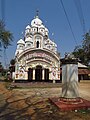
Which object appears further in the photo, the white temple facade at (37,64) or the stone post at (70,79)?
the white temple facade at (37,64)

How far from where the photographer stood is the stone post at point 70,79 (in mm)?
10555

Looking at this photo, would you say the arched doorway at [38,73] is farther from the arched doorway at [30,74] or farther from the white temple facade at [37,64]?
the arched doorway at [30,74]

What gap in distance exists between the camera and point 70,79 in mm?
10672

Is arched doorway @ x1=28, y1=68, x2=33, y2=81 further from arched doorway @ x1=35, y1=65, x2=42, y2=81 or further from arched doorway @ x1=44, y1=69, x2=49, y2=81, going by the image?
arched doorway @ x1=44, y1=69, x2=49, y2=81

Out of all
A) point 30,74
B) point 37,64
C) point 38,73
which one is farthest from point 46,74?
point 30,74

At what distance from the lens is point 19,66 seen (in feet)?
118

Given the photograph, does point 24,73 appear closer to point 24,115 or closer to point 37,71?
point 37,71

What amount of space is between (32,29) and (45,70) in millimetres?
10001

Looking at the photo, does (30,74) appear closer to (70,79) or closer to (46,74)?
(46,74)

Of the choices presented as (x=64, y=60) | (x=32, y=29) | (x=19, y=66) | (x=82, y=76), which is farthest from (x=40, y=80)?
(x=64, y=60)

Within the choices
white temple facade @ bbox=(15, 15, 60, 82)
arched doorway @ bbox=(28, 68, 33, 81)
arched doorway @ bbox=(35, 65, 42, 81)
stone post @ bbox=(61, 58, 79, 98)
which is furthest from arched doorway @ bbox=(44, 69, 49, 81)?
stone post @ bbox=(61, 58, 79, 98)

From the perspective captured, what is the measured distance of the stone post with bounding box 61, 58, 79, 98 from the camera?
1055 cm

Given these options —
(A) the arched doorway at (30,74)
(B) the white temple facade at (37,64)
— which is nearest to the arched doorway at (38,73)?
(B) the white temple facade at (37,64)

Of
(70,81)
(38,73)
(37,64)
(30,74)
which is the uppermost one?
(37,64)
